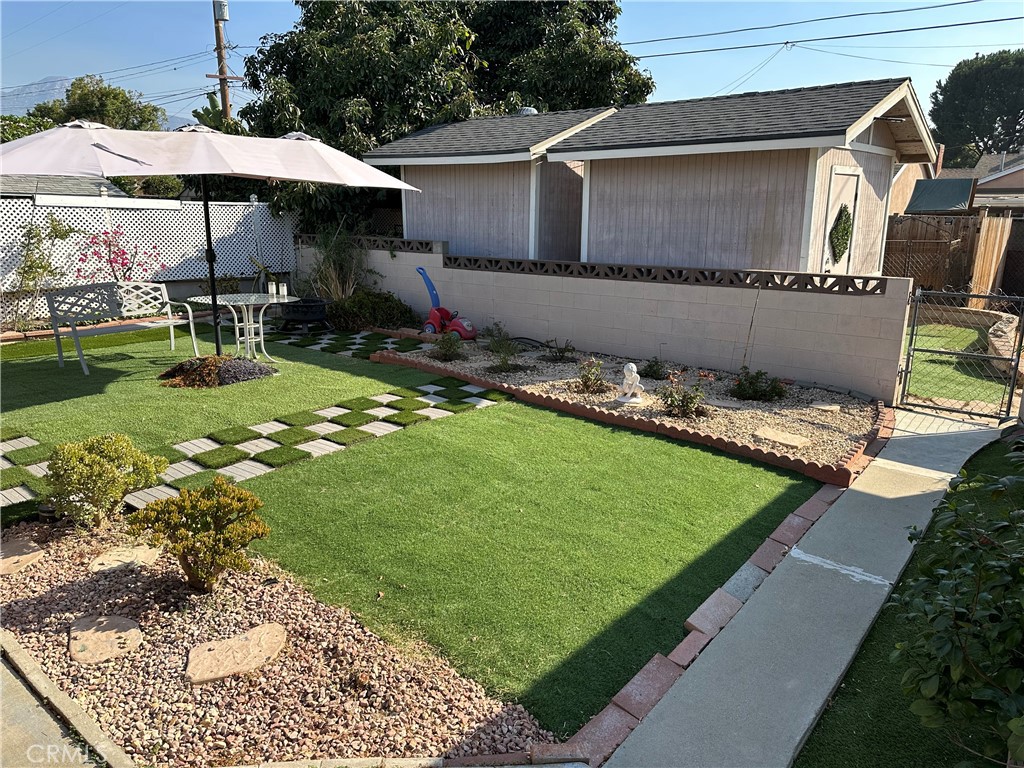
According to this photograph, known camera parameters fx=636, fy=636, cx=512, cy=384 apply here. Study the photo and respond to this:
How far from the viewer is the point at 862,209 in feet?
33.4

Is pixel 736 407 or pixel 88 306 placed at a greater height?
pixel 88 306

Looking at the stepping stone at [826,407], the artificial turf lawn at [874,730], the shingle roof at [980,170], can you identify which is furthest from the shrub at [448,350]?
the shingle roof at [980,170]

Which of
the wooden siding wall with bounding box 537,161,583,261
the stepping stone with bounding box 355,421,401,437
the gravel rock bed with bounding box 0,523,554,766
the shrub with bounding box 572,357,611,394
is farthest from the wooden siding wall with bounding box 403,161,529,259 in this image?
the gravel rock bed with bounding box 0,523,554,766

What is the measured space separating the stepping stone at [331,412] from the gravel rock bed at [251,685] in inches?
121

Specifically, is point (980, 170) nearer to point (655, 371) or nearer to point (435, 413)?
point (655, 371)

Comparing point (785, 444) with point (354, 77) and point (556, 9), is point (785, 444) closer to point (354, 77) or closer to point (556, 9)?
point (354, 77)

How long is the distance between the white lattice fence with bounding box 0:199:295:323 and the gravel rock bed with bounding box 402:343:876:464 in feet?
21.4

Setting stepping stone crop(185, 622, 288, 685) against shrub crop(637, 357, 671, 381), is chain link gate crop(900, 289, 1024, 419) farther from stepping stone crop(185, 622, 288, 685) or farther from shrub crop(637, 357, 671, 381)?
stepping stone crop(185, 622, 288, 685)

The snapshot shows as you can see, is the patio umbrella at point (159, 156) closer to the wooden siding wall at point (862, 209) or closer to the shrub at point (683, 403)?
the shrub at point (683, 403)

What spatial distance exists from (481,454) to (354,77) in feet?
37.6

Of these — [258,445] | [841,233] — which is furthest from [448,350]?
[841,233]

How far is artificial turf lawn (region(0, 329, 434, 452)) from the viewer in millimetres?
6165

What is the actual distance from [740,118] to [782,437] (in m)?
5.35

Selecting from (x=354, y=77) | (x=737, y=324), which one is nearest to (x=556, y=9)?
(x=354, y=77)
